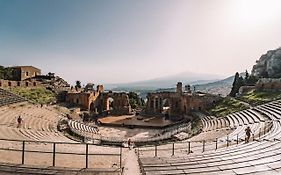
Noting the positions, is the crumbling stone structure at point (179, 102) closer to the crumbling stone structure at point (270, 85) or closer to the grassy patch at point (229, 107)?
the grassy patch at point (229, 107)

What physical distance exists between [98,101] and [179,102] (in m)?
16.5

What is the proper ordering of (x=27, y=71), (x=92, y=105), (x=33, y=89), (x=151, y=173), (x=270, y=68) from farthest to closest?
(x=27, y=71)
(x=270, y=68)
(x=92, y=105)
(x=33, y=89)
(x=151, y=173)

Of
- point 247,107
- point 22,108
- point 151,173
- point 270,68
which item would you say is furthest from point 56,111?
point 270,68

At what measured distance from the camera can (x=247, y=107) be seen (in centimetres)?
3366

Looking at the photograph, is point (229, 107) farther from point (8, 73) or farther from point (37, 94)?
point (8, 73)

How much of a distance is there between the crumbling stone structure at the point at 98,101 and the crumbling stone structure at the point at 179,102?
548 cm

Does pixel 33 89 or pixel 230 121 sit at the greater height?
pixel 33 89

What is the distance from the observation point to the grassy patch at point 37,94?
41.2 m

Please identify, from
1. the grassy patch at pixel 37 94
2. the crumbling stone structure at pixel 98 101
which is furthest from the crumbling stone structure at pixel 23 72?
the crumbling stone structure at pixel 98 101

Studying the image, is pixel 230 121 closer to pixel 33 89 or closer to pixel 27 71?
pixel 33 89

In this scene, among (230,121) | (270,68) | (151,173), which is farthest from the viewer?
(270,68)

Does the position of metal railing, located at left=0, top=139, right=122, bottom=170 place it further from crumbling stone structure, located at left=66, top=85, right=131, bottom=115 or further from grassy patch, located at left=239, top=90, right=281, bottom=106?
crumbling stone structure, located at left=66, top=85, right=131, bottom=115

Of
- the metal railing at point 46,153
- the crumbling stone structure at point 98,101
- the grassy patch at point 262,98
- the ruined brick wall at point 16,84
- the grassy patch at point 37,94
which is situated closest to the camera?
the metal railing at point 46,153

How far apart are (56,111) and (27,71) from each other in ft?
94.0
